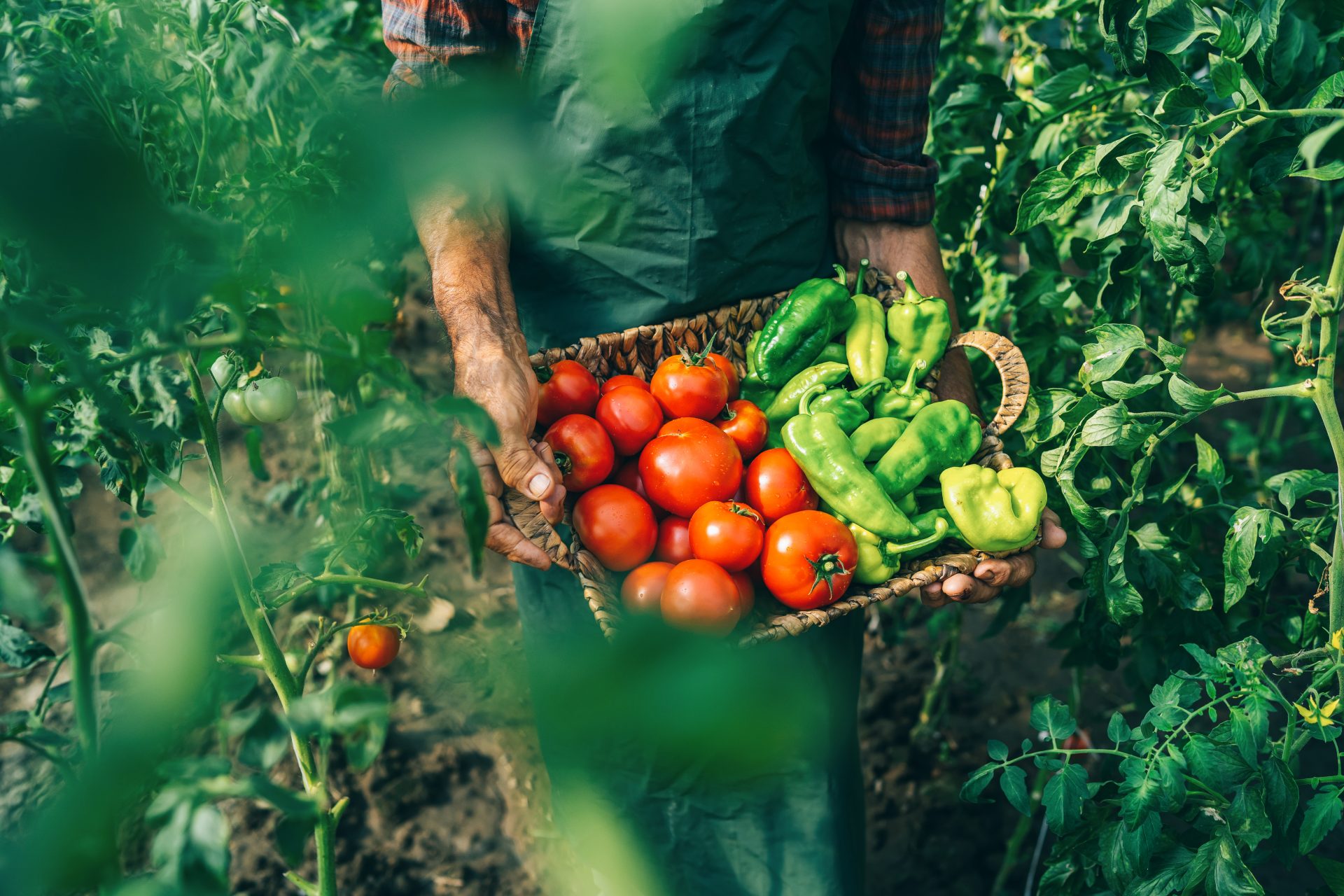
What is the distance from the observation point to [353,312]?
2.06ft

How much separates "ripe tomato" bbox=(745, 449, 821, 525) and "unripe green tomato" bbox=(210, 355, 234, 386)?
931 mm

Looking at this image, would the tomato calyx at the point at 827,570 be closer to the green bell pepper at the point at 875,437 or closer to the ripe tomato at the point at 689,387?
the green bell pepper at the point at 875,437

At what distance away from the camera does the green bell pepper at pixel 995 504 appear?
154 cm

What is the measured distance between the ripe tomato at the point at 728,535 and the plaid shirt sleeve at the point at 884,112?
0.80 metres

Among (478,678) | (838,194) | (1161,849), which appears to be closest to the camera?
(1161,849)

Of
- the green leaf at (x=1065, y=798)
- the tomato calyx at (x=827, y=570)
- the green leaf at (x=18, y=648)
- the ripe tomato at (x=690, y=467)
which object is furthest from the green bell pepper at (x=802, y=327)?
the green leaf at (x=18, y=648)

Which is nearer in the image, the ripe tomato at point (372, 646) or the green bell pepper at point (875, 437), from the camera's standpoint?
the ripe tomato at point (372, 646)

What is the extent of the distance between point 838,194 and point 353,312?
156 cm

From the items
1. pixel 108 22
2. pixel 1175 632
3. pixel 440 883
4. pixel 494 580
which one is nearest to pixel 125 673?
pixel 108 22

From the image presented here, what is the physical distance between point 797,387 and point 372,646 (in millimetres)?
978

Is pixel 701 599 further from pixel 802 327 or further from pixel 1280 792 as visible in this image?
pixel 1280 792

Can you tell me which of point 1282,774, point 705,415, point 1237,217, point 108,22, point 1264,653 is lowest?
point 1282,774

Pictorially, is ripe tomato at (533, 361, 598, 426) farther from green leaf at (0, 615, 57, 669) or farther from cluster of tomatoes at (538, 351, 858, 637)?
green leaf at (0, 615, 57, 669)

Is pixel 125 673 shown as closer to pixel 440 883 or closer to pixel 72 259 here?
pixel 72 259
